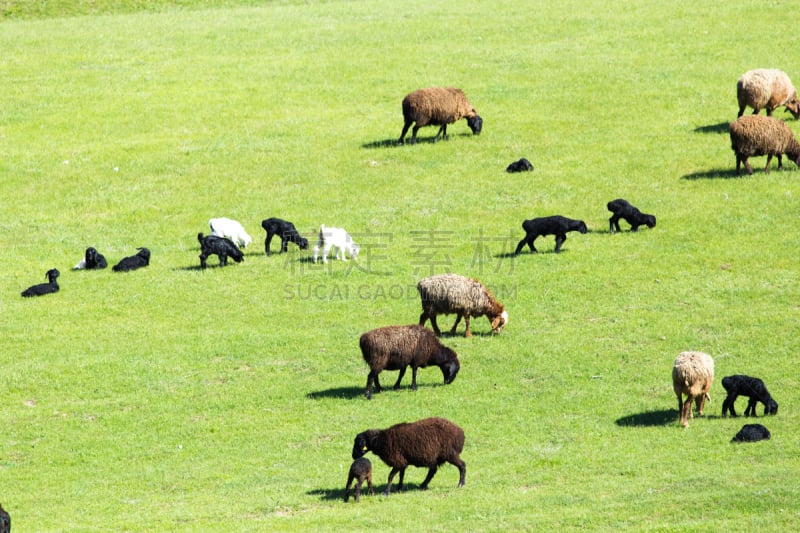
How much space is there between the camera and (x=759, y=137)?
34.1 m

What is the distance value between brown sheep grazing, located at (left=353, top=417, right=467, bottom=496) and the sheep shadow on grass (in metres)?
4.32

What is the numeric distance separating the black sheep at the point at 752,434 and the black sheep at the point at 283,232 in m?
15.9

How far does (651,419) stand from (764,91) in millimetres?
22314

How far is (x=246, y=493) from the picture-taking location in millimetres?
18031

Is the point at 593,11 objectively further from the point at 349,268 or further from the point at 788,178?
the point at 349,268

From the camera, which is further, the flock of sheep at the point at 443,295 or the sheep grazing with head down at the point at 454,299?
the sheep grazing with head down at the point at 454,299

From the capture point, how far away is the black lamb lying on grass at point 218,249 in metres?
30.8

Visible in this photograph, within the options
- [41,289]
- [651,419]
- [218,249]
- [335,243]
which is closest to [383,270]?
[335,243]

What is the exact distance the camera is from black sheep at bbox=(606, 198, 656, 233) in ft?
104

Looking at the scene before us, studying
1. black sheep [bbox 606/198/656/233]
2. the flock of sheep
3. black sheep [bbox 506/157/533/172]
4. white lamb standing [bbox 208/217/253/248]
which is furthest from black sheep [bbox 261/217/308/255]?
black sheep [bbox 606/198/656/233]

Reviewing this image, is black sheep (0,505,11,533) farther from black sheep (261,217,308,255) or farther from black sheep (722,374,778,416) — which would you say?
black sheep (261,217,308,255)

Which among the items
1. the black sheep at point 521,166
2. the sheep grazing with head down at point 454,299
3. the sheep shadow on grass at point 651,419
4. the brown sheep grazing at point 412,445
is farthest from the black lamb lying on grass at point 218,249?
the brown sheep grazing at point 412,445

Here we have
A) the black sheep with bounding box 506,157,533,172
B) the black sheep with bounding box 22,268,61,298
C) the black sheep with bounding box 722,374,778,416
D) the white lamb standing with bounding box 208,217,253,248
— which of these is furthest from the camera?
the black sheep with bounding box 506,157,533,172

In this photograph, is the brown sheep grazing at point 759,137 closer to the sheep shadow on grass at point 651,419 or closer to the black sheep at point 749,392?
the black sheep at point 749,392
